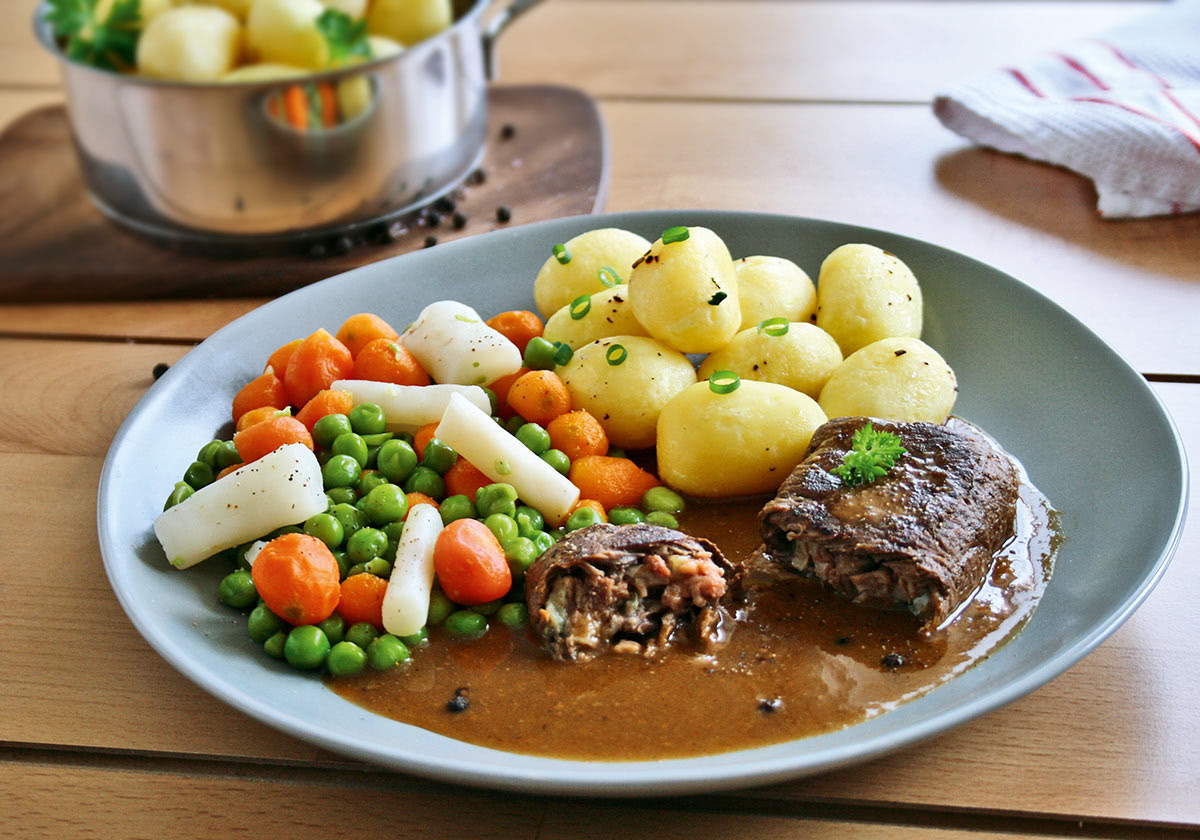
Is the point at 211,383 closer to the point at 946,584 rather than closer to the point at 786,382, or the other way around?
the point at 786,382

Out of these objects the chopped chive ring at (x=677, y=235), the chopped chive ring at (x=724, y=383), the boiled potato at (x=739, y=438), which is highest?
the chopped chive ring at (x=677, y=235)

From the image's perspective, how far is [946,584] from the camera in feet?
6.10

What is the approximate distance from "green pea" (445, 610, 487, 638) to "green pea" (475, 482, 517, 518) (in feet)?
0.78

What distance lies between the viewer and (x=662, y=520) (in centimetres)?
221

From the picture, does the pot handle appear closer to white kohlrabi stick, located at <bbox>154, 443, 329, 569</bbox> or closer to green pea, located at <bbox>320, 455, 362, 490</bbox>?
green pea, located at <bbox>320, 455, 362, 490</bbox>

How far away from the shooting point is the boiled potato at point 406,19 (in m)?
3.39

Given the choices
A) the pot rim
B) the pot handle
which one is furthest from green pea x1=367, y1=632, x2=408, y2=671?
the pot handle

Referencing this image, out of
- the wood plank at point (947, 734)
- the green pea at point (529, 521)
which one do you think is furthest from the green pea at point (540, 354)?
the wood plank at point (947, 734)

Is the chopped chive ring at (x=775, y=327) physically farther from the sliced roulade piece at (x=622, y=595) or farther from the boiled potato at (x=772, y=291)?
the sliced roulade piece at (x=622, y=595)

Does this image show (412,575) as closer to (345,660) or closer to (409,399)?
(345,660)

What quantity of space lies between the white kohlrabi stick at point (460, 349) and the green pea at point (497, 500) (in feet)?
1.17

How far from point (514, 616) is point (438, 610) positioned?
134 millimetres

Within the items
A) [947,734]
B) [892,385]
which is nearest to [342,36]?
[892,385]

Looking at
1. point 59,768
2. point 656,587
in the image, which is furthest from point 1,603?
point 656,587
